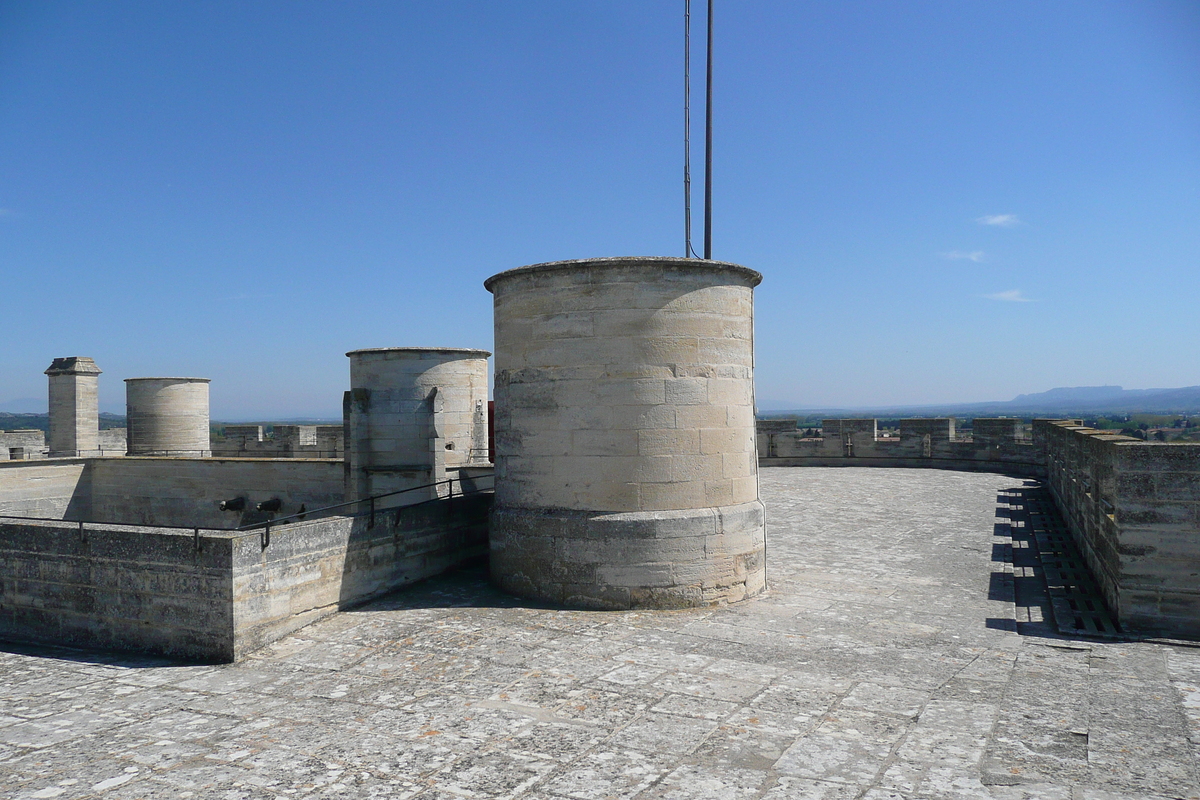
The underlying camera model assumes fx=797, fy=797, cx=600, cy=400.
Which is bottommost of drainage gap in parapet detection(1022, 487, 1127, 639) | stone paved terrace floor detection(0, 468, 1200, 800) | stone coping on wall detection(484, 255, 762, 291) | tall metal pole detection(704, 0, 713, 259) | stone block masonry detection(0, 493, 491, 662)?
stone paved terrace floor detection(0, 468, 1200, 800)

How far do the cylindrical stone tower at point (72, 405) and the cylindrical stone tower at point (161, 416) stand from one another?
135 inches

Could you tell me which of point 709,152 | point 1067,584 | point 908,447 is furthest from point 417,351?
point 908,447

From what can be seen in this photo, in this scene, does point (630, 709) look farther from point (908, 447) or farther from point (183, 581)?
point (908, 447)

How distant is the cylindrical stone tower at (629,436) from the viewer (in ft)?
27.2

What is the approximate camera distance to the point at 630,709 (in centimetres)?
547

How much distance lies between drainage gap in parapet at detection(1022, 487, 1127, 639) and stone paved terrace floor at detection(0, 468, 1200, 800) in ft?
1.00

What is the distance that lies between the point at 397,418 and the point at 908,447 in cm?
1528

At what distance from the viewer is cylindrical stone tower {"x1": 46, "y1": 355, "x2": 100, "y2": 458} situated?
77.5 feet

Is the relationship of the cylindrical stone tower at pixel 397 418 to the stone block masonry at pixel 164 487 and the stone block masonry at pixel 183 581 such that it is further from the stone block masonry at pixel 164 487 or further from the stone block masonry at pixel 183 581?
the stone block masonry at pixel 183 581

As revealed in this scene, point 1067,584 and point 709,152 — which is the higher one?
point 709,152

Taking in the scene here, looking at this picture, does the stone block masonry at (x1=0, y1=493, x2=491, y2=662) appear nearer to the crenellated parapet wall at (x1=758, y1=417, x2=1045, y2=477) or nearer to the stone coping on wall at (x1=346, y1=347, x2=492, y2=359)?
the stone coping on wall at (x1=346, y1=347, x2=492, y2=359)

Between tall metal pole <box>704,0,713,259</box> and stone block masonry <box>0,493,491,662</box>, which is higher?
tall metal pole <box>704,0,713,259</box>

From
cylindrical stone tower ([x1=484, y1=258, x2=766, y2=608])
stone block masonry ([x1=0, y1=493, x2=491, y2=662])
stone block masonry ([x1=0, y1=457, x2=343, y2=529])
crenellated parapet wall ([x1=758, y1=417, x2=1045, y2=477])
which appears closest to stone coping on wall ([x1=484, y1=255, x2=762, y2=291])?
cylindrical stone tower ([x1=484, y1=258, x2=766, y2=608])

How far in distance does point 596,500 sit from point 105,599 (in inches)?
190
